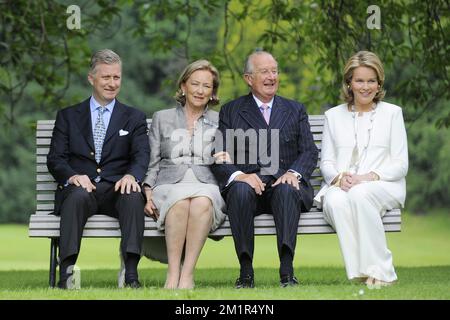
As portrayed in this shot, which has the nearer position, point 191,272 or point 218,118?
point 191,272

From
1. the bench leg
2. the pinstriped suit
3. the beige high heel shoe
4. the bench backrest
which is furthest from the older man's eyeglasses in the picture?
the bench leg

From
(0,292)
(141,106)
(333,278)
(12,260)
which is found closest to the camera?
(0,292)

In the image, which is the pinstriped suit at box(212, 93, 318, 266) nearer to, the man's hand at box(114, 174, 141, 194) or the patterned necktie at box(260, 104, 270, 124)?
the patterned necktie at box(260, 104, 270, 124)

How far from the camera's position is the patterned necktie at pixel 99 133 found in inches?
271

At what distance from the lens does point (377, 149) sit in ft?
22.1

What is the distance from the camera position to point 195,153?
6.89 metres

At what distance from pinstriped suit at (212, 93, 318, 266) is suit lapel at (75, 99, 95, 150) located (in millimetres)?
848

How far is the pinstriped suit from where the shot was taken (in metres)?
6.34

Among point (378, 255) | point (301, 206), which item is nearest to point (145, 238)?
point (301, 206)

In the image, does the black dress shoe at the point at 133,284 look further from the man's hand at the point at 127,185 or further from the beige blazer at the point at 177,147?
the beige blazer at the point at 177,147

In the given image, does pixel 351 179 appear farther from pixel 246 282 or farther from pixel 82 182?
pixel 82 182

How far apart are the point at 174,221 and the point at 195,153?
642 mm

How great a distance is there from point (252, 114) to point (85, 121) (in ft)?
3.67
